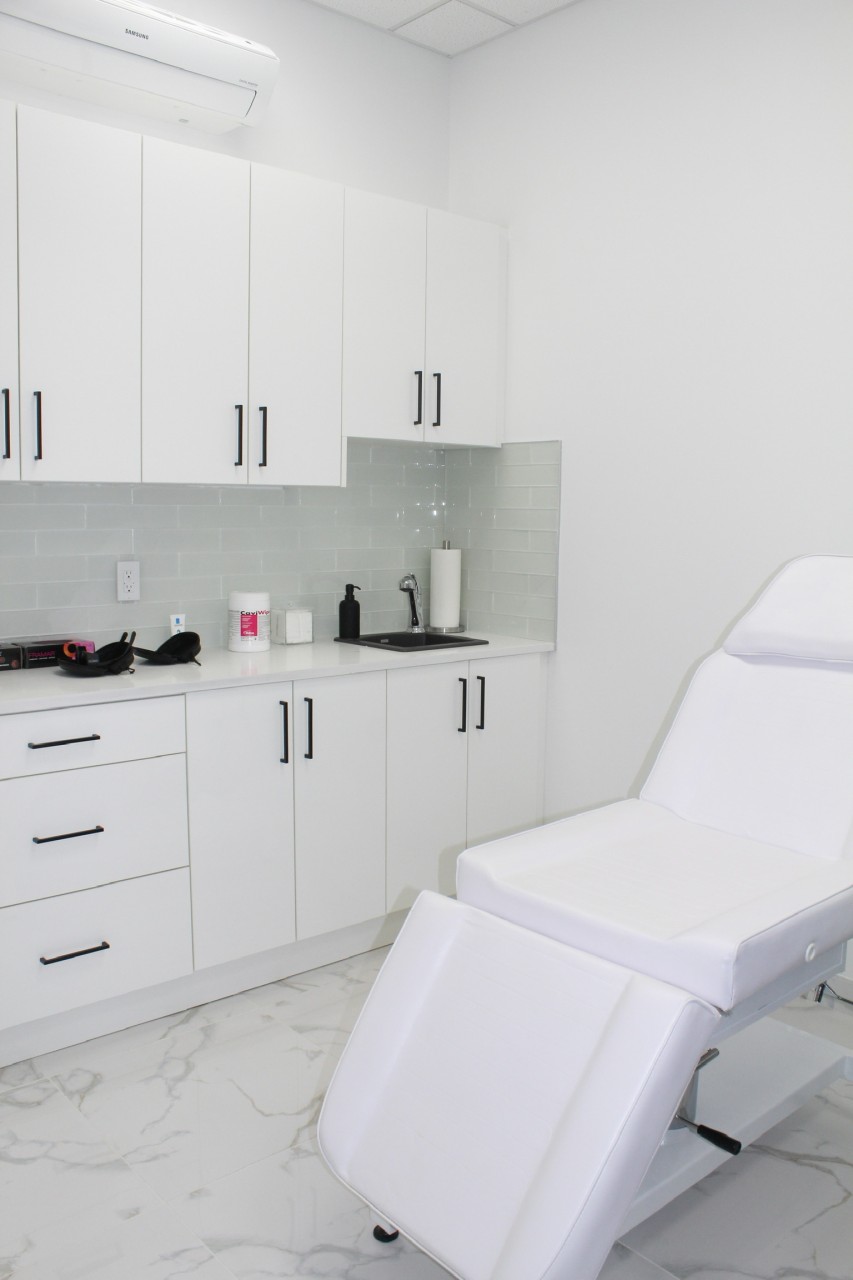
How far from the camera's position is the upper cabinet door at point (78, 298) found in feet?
8.20

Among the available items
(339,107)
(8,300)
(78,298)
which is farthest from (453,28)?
(8,300)

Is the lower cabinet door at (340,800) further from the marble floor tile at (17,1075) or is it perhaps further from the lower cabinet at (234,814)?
the marble floor tile at (17,1075)

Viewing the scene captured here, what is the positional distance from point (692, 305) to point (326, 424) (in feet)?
3.74

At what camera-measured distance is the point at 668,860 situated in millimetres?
2035

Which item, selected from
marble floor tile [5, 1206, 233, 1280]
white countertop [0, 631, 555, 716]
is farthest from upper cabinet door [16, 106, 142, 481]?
marble floor tile [5, 1206, 233, 1280]

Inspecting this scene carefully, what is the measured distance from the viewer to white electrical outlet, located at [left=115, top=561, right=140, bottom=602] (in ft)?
9.99

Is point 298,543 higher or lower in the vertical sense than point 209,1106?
higher

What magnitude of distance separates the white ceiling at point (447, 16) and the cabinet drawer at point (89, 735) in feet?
7.74

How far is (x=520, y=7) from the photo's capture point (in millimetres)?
3324

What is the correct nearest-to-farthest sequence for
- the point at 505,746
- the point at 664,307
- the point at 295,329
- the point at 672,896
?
1. the point at 672,896
2. the point at 295,329
3. the point at 664,307
4. the point at 505,746

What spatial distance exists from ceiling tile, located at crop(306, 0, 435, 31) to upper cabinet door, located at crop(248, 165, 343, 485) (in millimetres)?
729

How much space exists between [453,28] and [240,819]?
2716mm

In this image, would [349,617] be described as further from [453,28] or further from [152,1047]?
[453,28]

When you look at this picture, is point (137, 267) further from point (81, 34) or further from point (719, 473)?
point (719, 473)
